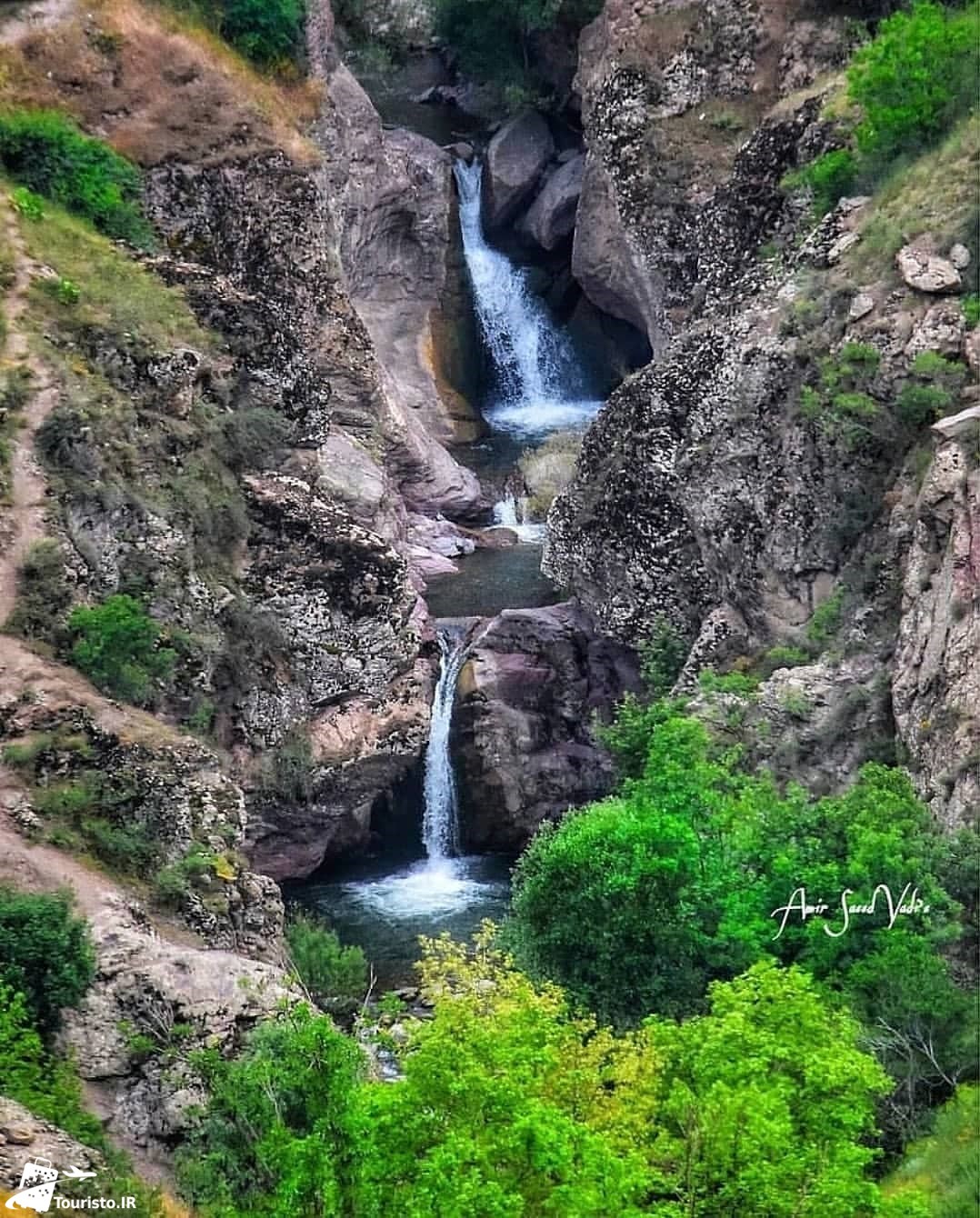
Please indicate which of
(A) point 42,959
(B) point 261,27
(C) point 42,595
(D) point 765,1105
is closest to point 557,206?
(B) point 261,27

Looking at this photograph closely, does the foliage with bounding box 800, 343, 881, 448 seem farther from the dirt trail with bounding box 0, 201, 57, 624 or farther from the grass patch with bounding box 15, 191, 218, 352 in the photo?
the dirt trail with bounding box 0, 201, 57, 624

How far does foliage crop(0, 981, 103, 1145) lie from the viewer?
16.2 metres

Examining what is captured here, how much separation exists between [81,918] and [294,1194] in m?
8.98

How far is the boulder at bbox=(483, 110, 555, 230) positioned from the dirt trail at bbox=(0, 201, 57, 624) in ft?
90.5

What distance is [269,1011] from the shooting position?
62.5 ft

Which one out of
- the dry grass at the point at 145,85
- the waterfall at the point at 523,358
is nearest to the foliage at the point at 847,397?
the dry grass at the point at 145,85

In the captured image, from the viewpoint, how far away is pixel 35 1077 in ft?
55.0

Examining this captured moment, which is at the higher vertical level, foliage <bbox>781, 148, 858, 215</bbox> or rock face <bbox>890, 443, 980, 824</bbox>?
foliage <bbox>781, 148, 858, 215</bbox>

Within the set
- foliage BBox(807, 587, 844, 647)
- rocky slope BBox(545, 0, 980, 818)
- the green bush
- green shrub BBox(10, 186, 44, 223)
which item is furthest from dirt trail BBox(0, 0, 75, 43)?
foliage BBox(807, 587, 844, 647)

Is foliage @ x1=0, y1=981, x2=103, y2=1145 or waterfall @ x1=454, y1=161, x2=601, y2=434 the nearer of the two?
foliage @ x1=0, y1=981, x2=103, y2=1145

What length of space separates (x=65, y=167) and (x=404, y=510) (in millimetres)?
14859

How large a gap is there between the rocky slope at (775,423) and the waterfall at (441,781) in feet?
16.3

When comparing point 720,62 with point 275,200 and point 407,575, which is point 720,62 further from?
point 407,575
